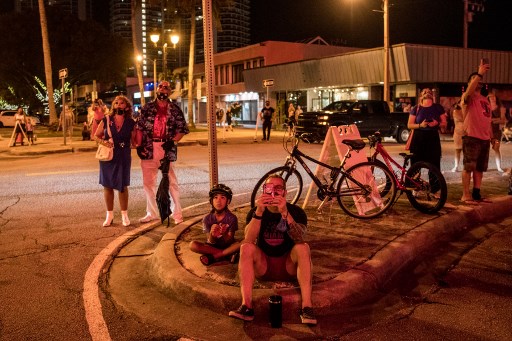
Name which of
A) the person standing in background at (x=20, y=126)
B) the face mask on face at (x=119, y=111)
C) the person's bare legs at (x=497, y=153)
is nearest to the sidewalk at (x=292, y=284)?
the face mask on face at (x=119, y=111)

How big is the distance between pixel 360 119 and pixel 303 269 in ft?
64.9

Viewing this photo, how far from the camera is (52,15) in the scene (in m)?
49.4

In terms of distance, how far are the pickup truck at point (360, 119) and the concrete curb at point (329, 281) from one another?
16235 mm

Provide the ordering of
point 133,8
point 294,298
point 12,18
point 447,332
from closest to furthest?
point 447,332 < point 294,298 < point 133,8 < point 12,18

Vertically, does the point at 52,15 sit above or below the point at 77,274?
above

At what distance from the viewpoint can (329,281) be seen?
4859 mm

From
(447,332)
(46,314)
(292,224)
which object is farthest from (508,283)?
(46,314)

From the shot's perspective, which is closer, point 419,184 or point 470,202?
point 419,184

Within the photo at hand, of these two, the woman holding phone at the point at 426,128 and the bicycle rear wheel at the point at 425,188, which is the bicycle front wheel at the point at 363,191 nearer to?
the bicycle rear wheel at the point at 425,188

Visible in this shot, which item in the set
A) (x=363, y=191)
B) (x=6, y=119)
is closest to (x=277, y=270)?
(x=363, y=191)

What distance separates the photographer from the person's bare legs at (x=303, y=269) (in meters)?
4.38

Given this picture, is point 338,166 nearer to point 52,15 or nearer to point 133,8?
point 133,8

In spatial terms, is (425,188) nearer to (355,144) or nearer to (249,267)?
(355,144)

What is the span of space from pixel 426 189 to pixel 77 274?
4895 mm
